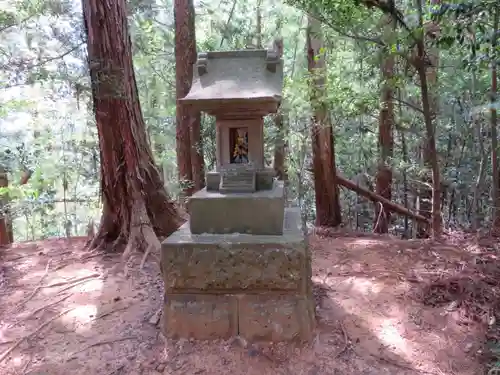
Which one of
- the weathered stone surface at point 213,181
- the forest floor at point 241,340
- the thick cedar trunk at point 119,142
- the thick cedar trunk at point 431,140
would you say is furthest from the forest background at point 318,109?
the weathered stone surface at point 213,181

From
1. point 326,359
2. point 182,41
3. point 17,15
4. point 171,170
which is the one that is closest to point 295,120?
point 182,41

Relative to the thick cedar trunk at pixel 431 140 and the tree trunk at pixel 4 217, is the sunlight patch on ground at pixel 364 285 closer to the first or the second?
the thick cedar trunk at pixel 431 140

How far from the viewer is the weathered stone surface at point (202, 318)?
10.9 feet

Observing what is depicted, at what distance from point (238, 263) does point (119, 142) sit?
2.76m

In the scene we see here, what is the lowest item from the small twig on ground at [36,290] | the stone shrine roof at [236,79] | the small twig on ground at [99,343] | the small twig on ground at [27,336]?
the small twig on ground at [99,343]

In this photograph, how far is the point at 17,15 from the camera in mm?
6133

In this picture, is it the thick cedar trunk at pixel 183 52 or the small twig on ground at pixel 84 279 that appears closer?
the small twig on ground at pixel 84 279

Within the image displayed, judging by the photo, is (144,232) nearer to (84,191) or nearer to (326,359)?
(326,359)

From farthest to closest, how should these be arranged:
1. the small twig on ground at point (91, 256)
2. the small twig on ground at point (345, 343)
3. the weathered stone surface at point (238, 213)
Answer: the small twig on ground at point (91, 256), the weathered stone surface at point (238, 213), the small twig on ground at point (345, 343)

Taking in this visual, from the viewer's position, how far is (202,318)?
331 centimetres

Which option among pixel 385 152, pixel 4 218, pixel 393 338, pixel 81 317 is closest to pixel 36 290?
pixel 81 317

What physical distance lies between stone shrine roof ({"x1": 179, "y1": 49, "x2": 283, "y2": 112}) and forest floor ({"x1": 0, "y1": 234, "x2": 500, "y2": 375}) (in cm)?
209

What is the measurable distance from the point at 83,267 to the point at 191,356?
7.57 feet

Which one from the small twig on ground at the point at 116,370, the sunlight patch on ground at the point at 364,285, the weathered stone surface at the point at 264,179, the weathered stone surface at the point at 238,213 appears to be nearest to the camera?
the small twig on ground at the point at 116,370
